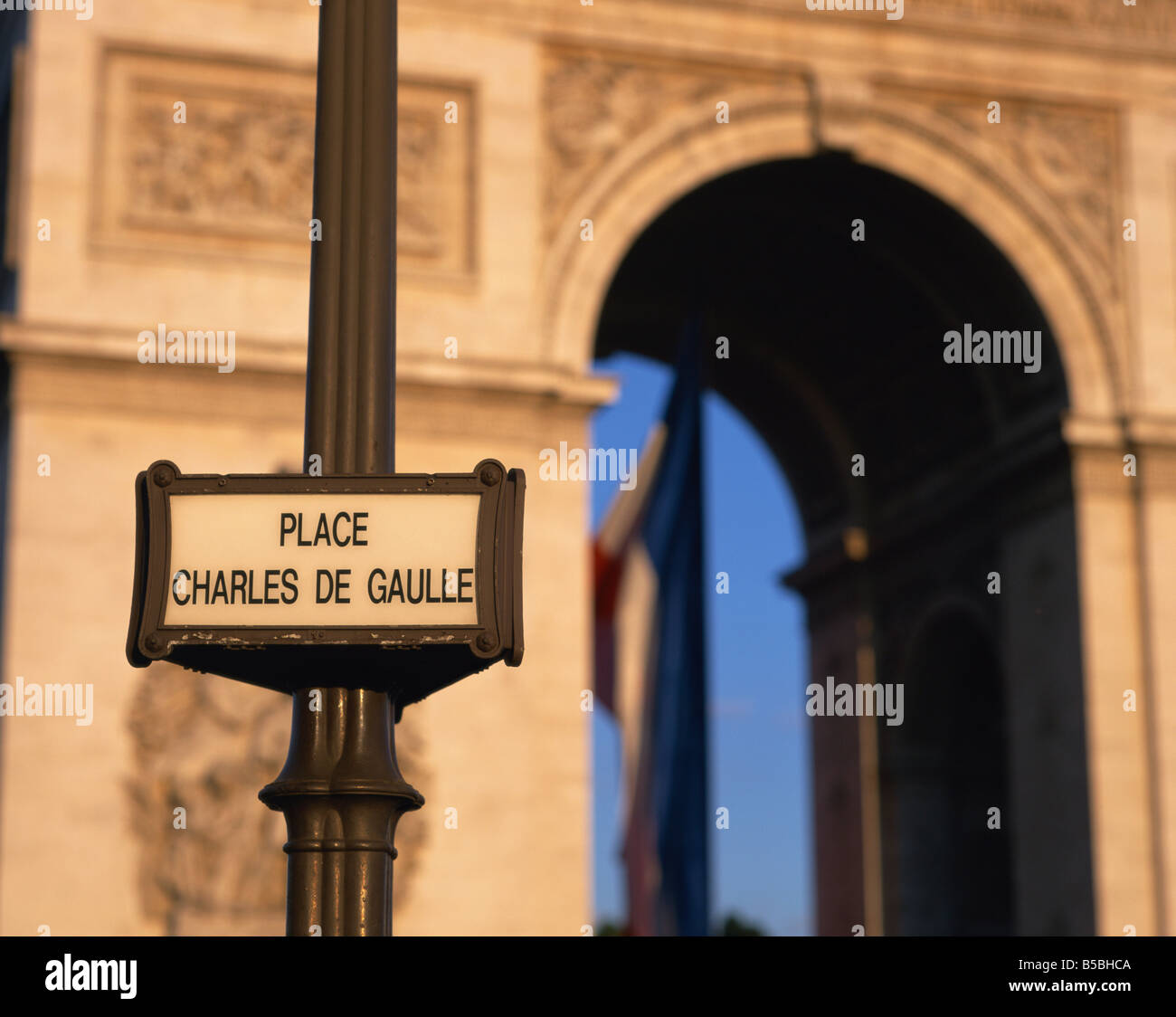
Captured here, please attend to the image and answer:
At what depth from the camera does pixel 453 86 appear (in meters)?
19.0

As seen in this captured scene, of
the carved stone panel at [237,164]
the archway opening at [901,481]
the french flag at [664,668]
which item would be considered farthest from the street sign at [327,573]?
the archway opening at [901,481]

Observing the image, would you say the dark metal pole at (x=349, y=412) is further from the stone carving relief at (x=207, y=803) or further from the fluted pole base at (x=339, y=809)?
the stone carving relief at (x=207, y=803)

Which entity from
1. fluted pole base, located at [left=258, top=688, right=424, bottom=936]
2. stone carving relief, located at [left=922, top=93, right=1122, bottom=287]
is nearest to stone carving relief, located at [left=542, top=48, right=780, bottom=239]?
stone carving relief, located at [left=922, top=93, right=1122, bottom=287]

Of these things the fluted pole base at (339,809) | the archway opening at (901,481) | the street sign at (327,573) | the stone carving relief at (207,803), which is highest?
the archway opening at (901,481)

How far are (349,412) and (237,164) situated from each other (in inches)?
563

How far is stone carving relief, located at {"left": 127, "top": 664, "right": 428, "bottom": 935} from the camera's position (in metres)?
16.7

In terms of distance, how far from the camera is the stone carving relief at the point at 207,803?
16672mm

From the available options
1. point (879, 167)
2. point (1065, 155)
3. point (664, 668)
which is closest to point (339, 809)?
point (664, 668)

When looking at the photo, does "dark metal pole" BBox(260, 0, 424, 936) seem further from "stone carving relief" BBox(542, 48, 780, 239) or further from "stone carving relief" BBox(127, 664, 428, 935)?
"stone carving relief" BBox(542, 48, 780, 239)

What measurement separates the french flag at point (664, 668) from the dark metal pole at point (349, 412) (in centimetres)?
1578

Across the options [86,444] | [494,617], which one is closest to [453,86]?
[86,444]

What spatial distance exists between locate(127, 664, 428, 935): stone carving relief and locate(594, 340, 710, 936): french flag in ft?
13.3
